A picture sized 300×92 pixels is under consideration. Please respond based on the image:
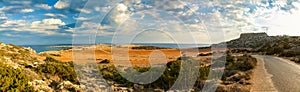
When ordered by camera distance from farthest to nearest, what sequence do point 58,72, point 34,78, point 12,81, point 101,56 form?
point 101,56, point 58,72, point 34,78, point 12,81

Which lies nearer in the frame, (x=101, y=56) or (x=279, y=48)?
(x=101, y=56)

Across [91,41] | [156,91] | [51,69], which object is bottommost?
[156,91]

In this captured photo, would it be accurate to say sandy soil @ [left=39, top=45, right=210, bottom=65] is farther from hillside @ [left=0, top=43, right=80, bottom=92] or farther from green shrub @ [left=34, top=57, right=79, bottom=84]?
hillside @ [left=0, top=43, right=80, bottom=92]

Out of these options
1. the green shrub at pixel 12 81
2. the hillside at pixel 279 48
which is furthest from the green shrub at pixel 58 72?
the hillside at pixel 279 48

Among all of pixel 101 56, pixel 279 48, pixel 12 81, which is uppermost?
pixel 12 81

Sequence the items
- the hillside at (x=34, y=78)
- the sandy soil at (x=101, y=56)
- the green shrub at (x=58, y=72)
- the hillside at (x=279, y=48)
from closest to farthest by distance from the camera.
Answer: the hillside at (x=34, y=78) < the green shrub at (x=58, y=72) < the sandy soil at (x=101, y=56) < the hillside at (x=279, y=48)

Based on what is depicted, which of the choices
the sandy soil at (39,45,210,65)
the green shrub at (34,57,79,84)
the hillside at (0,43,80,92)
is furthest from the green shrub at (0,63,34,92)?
the sandy soil at (39,45,210,65)

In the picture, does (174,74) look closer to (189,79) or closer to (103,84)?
(189,79)

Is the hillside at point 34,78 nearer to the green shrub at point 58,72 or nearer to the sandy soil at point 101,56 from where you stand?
the green shrub at point 58,72

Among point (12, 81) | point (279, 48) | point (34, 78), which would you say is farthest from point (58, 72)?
point (279, 48)

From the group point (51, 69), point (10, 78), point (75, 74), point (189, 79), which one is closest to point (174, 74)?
point (189, 79)

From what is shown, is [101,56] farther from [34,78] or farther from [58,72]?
[34,78]
